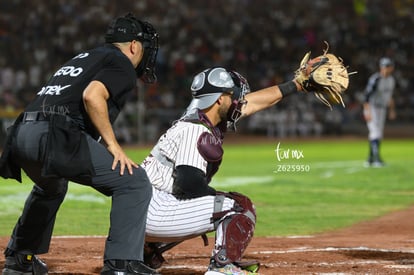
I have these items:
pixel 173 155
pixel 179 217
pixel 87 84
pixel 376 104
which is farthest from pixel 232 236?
pixel 376 104

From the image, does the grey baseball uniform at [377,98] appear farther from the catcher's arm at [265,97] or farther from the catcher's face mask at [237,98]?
the catcher's face mask at [237,98]

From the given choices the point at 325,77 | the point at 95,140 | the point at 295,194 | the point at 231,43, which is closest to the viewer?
the point at 95,140

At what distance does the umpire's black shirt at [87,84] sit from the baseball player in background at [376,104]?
13.6 metres

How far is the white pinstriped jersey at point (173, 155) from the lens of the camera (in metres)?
5.72

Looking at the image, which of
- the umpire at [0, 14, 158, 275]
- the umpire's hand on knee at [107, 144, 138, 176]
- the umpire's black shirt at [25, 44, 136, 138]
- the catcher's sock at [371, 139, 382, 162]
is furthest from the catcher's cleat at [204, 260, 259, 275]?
the catcher's sock at [371, 139, 382, 162]

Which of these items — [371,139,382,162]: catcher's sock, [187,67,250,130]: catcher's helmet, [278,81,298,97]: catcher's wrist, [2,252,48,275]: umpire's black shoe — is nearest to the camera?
[187,67,250,130]: catcher's helmet

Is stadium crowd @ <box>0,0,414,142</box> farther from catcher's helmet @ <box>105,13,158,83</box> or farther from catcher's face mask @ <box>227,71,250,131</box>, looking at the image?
catcher's helmet @ <box>105,13,158,83</box>

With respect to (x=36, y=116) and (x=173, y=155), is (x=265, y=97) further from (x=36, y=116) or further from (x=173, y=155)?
(x=36, y=116)

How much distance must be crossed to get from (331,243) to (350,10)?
3191 centimetres

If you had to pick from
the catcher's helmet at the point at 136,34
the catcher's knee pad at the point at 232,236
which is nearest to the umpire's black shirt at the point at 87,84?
the catcher's helmet at the point at 136,34

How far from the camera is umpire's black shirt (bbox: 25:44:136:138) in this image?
5473 mm

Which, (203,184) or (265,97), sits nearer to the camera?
(203,184)

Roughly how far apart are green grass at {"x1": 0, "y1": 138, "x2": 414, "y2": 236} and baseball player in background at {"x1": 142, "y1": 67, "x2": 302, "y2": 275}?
3598 millimetres

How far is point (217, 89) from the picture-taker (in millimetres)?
5992
